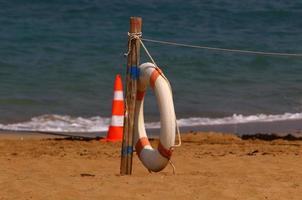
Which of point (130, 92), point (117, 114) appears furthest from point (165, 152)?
point (117, 114)

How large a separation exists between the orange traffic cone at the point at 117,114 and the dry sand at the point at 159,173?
0.74ft

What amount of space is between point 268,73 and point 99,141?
8.08 meters

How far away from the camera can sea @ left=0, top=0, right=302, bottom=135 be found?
14758mm

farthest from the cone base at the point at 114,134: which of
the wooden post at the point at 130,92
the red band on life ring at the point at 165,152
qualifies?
the red band on life ring at the point at 165,152

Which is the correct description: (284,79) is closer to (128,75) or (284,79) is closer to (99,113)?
(99,113)

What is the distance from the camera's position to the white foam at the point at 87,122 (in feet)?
45.0

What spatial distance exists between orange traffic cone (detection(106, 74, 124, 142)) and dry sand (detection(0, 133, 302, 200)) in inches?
8.9

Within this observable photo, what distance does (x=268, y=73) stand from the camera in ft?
63.7

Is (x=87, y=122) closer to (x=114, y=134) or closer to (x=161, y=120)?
(x=114, y=134)

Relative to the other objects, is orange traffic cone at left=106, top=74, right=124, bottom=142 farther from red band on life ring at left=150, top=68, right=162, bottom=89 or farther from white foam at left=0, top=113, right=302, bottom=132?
red band on life ring at left=150, top=68, right=162, bottom=89

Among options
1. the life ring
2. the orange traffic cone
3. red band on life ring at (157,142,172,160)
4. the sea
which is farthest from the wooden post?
the sea

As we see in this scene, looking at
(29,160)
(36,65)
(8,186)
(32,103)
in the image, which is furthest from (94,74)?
(8,186)

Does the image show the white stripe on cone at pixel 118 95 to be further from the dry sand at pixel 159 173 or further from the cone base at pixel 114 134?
the dry sand at pixel 159 173

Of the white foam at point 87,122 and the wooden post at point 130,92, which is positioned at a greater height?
the wooden post at point 130,92
